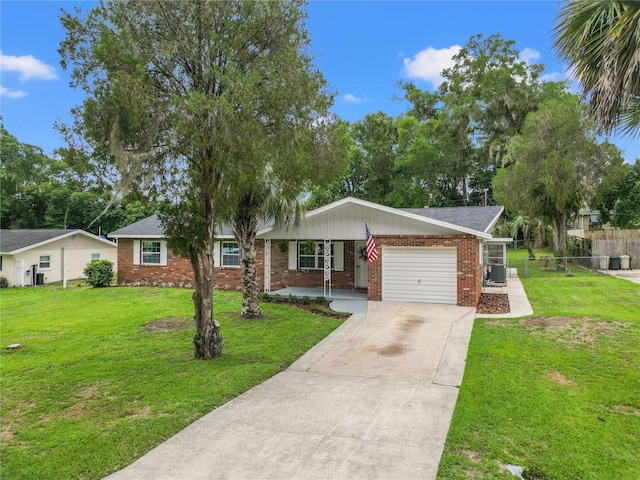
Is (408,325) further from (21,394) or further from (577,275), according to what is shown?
(577,275)

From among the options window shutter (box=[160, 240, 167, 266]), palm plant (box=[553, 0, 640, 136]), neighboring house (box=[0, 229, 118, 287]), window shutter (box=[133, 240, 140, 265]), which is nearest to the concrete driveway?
palm plant (box=[553, 0, 640, 136])

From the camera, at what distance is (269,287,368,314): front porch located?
12430 mm

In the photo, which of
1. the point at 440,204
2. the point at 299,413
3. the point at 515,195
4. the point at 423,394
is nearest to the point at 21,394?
the point at 299,413

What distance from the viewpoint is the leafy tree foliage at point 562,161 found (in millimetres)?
22312

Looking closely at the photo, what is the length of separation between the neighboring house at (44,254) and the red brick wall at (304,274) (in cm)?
1030

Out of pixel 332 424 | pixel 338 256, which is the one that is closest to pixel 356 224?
pixel 338 256

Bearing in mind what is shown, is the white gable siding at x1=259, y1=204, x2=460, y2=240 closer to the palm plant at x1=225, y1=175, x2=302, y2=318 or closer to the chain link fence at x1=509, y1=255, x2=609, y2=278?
the palm plant at x1=225, y1=175, x2=302, y2=318

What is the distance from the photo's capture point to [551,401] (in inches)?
211

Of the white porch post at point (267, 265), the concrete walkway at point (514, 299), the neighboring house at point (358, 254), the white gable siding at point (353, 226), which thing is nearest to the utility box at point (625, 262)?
the concrete walkway at point (514, 299)

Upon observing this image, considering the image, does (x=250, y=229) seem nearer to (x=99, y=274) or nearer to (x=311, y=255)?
(x=311, y=255)

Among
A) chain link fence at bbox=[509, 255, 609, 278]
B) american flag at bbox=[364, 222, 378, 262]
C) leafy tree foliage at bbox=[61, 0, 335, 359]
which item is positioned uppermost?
leafy tree foliage at bbox=[61, 0, 335, 359]

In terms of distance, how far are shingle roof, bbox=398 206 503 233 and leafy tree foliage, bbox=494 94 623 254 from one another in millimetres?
8757

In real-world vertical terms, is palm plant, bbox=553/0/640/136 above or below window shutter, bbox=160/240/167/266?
above

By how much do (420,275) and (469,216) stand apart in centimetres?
374
